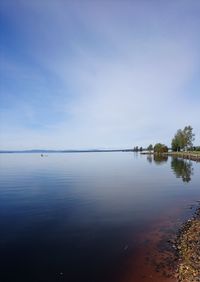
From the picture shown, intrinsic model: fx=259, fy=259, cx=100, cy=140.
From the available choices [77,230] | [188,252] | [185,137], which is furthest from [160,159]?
[188,252]

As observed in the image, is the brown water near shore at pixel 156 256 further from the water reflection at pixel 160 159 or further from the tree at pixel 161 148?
the tree at pixel 161 148

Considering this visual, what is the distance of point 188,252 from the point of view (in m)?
13.0

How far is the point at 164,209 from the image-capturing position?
77.4 feet

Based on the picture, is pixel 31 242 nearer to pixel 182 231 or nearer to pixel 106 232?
pixel 106 232

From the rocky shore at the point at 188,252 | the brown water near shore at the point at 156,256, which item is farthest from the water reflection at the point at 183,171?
the rocky shore at the point at 188,252

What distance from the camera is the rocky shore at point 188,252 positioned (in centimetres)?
1077

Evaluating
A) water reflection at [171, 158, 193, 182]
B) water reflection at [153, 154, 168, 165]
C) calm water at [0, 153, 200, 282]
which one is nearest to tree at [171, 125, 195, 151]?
water reflection at [153, 154, 168, 165]

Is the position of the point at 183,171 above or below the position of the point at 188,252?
above

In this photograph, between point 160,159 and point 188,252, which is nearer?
point 188,252

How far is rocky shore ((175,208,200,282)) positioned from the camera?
35.3 ft

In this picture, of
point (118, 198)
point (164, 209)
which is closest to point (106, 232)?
point (164, 209)

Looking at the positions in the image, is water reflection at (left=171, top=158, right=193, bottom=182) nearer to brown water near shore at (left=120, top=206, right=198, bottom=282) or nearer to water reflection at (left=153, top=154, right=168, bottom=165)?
water reflection at (left=153, top=154, right=168, bottom=165)

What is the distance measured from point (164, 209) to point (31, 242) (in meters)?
12.9

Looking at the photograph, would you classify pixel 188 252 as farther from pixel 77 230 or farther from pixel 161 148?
pixel 161 148
